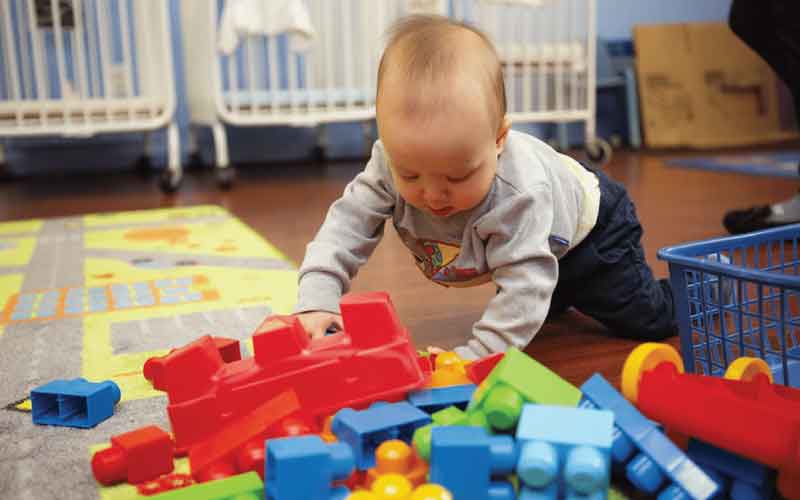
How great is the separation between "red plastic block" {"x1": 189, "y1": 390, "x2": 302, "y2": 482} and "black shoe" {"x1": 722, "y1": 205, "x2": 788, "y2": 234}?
1.12 metres

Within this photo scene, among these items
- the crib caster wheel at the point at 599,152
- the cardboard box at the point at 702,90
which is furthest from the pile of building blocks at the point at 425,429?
the cardboard box at the point at 702,90

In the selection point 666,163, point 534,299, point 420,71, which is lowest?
point 666,163

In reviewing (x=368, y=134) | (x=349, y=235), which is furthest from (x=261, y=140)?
(x=349, y=235)

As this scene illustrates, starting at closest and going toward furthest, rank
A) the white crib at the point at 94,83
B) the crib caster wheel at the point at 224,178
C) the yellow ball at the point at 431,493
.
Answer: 1. the yellow ball at the point at 431,493
2. the white crib at the point at 94,83
3. the crib caster wheel at the point at 224,178

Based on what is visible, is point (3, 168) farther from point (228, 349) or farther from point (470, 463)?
point (470, 463)

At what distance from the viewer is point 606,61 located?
340 cm

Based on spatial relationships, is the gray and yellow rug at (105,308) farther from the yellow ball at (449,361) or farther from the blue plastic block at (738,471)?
the blue plastic block at (738,471)

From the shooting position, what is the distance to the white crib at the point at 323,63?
7.57 feet

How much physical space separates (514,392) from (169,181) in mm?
1799

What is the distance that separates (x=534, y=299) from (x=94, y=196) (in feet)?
5.70

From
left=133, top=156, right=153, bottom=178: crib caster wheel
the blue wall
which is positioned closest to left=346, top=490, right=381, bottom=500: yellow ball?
left=133, top=156, right=153, bottom=178: crib caster wheel

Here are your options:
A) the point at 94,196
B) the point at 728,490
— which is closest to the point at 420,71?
the point at 728,490

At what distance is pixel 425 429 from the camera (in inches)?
22.0

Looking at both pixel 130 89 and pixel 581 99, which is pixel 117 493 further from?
pixel 581 99
